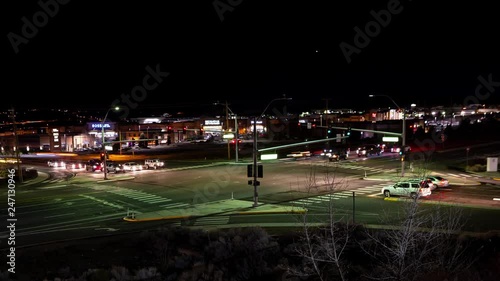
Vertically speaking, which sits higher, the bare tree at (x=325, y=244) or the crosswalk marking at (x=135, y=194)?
the bare tree at (x=325, y=244)

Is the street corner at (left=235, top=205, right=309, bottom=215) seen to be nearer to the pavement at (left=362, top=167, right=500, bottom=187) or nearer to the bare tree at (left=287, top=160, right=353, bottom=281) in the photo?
the bare tree at (left=287, top=160, right=353, bottom=281)

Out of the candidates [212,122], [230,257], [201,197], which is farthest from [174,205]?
[212,122]

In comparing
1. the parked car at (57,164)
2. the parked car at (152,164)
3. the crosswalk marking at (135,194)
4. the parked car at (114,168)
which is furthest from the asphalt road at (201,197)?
the parked car at (57,164)

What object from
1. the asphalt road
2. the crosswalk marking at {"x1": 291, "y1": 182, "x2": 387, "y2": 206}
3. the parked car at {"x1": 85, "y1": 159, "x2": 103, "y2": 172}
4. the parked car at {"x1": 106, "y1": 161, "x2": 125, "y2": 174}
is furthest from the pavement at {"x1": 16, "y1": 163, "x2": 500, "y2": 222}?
the parked car at {"x1": 85, "y1": 159, "x2": 103, "y2": 172}

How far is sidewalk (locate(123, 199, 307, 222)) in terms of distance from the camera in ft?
99.0

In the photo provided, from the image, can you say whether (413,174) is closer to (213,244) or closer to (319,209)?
(319,209)

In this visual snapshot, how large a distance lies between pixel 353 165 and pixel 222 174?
17.5 meters

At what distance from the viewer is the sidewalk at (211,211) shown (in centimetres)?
3019

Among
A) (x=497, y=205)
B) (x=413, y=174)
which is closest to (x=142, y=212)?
(x=497, y=205)

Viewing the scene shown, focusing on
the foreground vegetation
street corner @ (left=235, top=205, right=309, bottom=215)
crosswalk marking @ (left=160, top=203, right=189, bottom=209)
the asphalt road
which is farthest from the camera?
crosswalk marking @ (left=160, top=203, right=189, bottom=209)

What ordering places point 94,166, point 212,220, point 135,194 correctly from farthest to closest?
1. point 94,166
2. point 135,194
3. point 212,220

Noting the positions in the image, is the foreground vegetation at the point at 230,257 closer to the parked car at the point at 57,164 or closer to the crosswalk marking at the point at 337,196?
the crosswalk marking at the point at 337,196

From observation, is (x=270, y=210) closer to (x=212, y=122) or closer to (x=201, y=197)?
(x=201, y=197)

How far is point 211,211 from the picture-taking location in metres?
32.0
